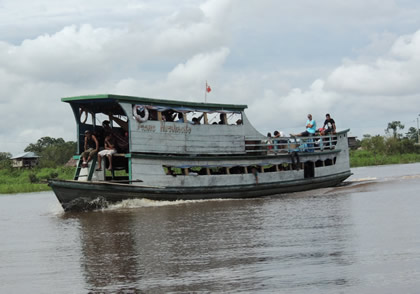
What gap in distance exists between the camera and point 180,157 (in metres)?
16.2

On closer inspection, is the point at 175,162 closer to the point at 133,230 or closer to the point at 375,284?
the point at 133,230

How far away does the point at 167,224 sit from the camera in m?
11.8

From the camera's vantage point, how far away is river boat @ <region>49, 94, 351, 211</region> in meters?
15.5

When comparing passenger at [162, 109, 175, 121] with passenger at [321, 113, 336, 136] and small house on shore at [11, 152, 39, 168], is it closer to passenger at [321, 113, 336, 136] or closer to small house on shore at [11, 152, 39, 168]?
passenger at [321, 113, 336, 136]

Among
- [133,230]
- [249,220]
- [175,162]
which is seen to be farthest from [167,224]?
[175,162]

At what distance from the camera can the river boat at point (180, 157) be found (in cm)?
1545

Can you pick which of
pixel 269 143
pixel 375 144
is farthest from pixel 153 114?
pixel 375 144

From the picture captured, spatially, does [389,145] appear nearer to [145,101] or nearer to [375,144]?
[375,144]

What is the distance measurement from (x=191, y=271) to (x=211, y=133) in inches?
407

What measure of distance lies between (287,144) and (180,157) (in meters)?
4.37

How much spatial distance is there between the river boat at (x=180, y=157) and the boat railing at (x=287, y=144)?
3cm

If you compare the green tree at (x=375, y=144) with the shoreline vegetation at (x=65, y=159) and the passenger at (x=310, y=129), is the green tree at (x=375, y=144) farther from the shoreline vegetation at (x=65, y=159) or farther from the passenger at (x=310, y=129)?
the passenger at (x=310, y=129)

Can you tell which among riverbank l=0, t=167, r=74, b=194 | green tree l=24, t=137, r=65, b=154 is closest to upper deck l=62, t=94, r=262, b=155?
riverbank l=0, t=167, r=74, b=194

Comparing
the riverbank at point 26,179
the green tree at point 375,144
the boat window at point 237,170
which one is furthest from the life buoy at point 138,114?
the green tree at point 375,144
